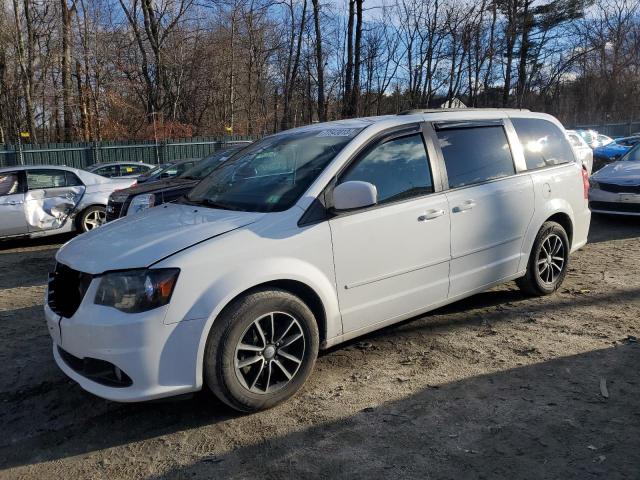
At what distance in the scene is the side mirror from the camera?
345 centimetres

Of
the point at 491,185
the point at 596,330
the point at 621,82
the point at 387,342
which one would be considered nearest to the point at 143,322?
the point at 387,342

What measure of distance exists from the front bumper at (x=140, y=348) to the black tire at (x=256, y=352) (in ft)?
0.39

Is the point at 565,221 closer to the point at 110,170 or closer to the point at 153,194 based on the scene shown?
the point at 153,194

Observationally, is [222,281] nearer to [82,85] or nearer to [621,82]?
[82,85]

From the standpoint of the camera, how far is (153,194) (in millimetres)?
7641

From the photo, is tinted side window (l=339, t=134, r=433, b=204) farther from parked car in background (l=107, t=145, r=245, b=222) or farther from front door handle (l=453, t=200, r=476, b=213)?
parked car in background (l=107, t=145, r=245, b=222)

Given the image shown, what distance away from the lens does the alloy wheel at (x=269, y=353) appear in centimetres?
324

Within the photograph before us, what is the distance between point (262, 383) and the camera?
11.0ft

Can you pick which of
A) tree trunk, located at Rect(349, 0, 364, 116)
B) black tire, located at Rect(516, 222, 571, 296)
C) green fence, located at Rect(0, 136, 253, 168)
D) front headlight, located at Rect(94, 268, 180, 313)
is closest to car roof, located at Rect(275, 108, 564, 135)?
black tire, located at Rect(516, 222, 571, 296)

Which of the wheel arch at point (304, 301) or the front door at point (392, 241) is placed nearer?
the wheel arch at point (304, 301)

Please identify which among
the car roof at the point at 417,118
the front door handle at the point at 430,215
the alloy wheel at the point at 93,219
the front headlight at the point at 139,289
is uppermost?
the car roof at the point at 417,118

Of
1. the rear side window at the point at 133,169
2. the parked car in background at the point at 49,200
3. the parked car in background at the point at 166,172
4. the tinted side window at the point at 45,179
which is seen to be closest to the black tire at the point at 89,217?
the parked car in background at the point at 49,200

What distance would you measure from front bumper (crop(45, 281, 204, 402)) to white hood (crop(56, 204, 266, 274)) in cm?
23

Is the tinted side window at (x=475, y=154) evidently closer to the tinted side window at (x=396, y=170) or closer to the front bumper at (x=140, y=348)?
the tinted side window at (x=396, y=170)
